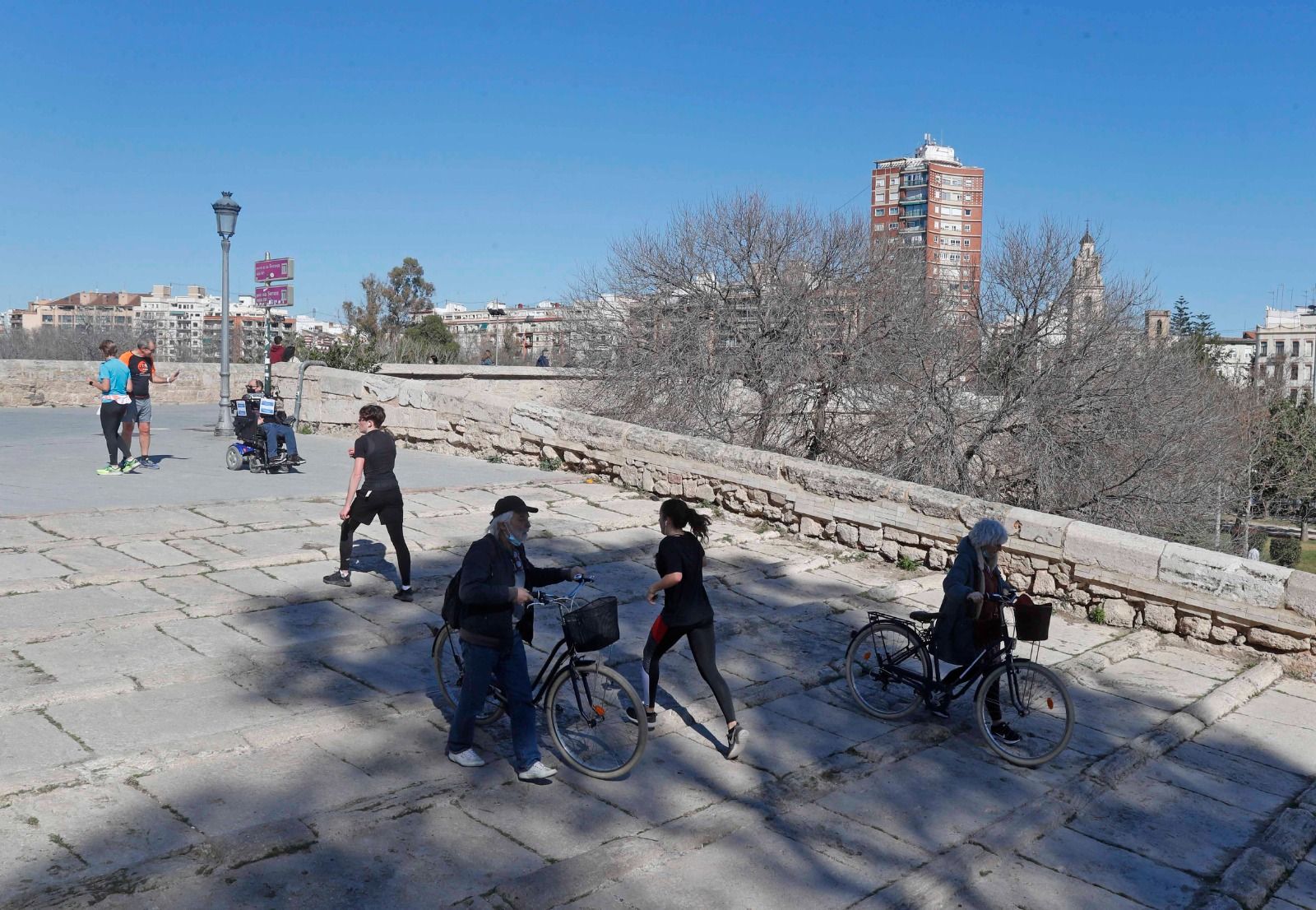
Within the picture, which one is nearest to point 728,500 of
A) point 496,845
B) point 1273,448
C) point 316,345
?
point 496,845

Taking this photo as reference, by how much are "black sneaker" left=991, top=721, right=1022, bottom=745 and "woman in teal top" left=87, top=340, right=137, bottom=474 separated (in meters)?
9.40

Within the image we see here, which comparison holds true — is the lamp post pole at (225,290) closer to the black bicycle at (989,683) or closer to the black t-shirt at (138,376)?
the black t-shirt at (138,376)

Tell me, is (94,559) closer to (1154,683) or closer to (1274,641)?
(1154,683)

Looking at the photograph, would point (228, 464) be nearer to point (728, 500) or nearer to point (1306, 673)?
point (728, 500)

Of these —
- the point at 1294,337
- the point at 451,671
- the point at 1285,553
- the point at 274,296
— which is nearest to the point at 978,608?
the point at 451,671

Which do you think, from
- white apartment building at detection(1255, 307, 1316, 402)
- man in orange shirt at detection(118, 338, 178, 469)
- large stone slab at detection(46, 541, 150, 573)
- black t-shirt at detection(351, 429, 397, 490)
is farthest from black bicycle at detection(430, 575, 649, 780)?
white apartment building at detection(1255, 307, 1316, 402)

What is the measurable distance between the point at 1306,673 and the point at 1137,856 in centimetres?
346

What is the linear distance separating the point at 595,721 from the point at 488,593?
2.76 feet

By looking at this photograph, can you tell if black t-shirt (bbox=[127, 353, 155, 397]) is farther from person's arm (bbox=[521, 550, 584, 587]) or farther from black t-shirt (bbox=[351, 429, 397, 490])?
person's arm (bbox=[521, 550, 584, 587])

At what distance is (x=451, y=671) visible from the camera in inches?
210

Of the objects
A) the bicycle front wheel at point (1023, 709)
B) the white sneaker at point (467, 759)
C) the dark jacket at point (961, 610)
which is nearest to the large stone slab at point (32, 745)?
the white sneaker at point (467, 759)

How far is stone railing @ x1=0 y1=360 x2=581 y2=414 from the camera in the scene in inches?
741

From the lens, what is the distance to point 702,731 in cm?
545

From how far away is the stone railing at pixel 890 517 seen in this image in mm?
7234
